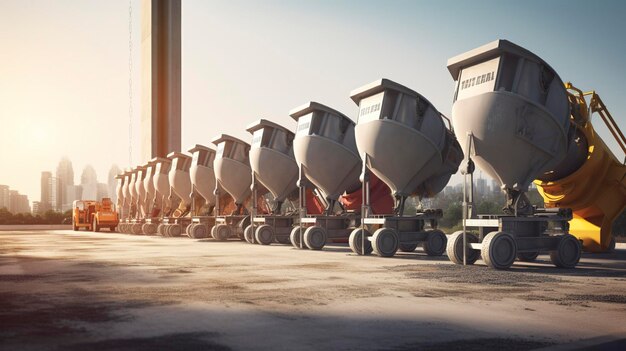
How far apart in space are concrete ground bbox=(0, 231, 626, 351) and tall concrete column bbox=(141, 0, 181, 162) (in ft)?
157

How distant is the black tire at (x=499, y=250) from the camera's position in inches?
424

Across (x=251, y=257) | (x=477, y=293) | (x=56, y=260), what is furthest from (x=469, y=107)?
(x=56, y=260)

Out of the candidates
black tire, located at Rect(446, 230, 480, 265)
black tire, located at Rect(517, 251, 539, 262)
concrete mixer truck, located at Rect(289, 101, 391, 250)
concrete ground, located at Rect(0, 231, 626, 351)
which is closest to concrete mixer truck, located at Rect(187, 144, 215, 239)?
concrete mixer truck, located at Rect(289, 101, 391, 250)

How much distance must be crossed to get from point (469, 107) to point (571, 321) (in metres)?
6.69

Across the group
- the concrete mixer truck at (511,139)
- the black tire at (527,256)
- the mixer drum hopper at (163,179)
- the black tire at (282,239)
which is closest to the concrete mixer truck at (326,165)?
the black tire at (282,239)

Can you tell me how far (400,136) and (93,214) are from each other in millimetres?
38426

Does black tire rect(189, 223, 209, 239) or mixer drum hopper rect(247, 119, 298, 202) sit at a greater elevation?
mixer drum hopper rect(247, 119, 298, 202)

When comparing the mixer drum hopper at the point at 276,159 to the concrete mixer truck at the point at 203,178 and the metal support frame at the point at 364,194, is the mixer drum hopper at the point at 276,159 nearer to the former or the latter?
the metal support frame at the point at 364,194

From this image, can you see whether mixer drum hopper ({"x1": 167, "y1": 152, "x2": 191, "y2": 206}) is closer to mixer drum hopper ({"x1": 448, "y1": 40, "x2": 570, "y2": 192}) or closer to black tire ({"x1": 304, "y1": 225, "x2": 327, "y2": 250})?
black tire ({"x1": 304, "y1": 225, "x2": 327, "y2": 250})

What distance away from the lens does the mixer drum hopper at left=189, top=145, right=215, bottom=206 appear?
27703 millimetres

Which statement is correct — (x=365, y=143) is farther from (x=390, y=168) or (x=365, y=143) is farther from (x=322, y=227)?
(x=322, y=227)

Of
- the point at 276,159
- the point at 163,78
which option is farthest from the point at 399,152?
the point at 163,78

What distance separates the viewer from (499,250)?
10.9 metres

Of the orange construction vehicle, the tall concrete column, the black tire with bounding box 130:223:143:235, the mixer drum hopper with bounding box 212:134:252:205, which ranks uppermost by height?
the tall concrete column
